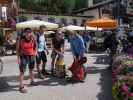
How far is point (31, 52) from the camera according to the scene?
36.6 ft

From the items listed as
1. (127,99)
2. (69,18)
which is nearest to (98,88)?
(127,99)

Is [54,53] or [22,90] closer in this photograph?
[22,90]

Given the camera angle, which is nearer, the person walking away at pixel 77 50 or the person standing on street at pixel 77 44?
the person walking away at pixel 77 50

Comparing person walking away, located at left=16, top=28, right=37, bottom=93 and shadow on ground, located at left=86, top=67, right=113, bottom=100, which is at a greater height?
person walking away, located at left=16, top=28, right=37, bottom=93

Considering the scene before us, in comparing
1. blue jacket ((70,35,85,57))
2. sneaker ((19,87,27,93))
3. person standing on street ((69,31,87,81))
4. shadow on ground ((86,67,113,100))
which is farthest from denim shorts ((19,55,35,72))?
shadow on ground ((86,67,113,100))

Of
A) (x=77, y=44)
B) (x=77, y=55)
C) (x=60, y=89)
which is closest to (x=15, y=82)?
(x=60, y=89)

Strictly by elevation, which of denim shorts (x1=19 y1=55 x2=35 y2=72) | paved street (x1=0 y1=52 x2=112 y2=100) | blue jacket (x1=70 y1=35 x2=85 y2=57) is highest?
blue jacket (x1=70 y1=35 x2=85 y2=57)

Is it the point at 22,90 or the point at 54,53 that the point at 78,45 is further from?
the point at 22,90

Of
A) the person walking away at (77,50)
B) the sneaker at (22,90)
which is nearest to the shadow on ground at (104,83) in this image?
the person walking away at (77,50)

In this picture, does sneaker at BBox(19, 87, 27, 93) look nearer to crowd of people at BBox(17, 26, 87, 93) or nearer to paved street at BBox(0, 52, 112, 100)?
crowd of people at BBox(17, 26, 87, 93)

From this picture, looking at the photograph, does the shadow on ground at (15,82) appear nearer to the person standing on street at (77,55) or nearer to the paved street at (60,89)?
the paved street at (60,89)

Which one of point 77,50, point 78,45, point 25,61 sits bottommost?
point 25,61

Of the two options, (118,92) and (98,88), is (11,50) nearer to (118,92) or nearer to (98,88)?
(98,88)

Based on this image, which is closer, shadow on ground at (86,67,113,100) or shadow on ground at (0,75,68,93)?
shadow on ground at (86,67,113,100)
